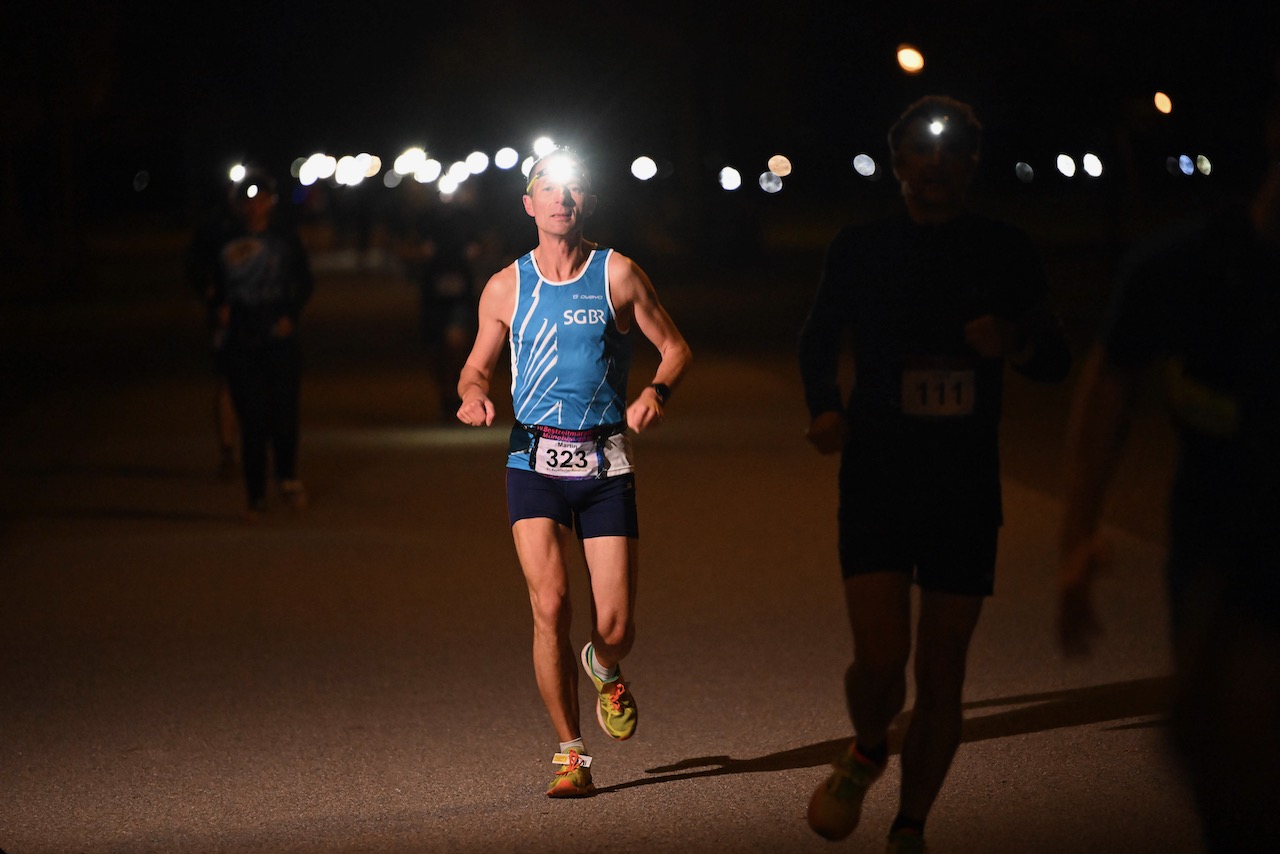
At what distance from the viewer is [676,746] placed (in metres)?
6.55

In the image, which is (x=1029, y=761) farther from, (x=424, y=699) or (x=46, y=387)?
(x=46, y=387)

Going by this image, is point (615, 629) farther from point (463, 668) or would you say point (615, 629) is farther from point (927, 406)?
point (463, 668)

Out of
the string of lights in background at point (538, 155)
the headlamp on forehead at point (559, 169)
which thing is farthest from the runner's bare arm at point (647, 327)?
the string of lights in background at point (538, 155)

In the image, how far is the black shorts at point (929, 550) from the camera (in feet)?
16.4

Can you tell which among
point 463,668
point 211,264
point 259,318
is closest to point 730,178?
point 211,264

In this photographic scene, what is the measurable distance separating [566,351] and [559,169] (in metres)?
0.58

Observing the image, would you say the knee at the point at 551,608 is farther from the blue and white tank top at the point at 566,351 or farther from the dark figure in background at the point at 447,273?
the dark figure in background at the point at 447,273

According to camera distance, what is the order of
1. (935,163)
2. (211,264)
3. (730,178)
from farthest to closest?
1. (730,178)
2. (211,264)
3. (935,163)

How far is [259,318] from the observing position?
11.4 m

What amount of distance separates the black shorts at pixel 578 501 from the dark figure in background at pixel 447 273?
32.0ft

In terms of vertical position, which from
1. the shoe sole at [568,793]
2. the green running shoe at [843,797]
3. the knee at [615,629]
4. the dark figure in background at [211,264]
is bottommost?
the shoe sole at [568,793]

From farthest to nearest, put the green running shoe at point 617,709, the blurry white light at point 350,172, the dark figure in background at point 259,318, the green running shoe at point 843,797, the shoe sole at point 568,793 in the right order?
the blurry white light at point 350,172 < the dark figure in background at point 259,318 < the green running shoe at point 617,709 < the shoe sole at point 568,793 < the green running shoe at point 843,797

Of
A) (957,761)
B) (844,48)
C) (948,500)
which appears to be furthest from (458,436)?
(844,48)

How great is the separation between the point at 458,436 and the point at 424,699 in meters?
8.36
